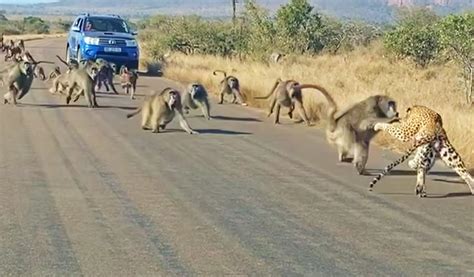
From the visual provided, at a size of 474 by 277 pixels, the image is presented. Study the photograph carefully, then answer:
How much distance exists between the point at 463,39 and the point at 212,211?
1824 centimetres

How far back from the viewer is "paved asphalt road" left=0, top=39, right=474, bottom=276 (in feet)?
24.1

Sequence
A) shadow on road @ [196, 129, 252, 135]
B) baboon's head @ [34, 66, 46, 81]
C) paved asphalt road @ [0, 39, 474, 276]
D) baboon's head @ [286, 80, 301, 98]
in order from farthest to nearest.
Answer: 1. baboon's head @ [34, 66, 46, 81]
2. baboon's head @ [286, 80, 301, 98]
3. shadow on road @ [196, 129, 252, 135]
4. paved asphalt road @ [0, 39, 474, 276]

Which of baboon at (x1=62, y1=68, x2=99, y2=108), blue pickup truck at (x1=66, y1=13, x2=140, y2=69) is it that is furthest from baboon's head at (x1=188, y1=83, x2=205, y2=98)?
blue pickup truck at (x1=66, y1=13, x2=140, y2=69)

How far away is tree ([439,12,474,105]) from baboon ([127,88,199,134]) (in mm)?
11263

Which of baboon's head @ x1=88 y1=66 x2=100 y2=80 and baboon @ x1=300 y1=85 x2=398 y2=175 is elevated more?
baboon @ x1=300 y1=85 x2=398 y2=175

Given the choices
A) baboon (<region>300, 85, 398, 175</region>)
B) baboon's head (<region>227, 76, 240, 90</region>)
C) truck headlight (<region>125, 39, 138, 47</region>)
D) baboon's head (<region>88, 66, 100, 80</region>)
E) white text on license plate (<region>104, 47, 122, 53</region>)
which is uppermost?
baboon (<region>300, 85, 398, 175</region>)

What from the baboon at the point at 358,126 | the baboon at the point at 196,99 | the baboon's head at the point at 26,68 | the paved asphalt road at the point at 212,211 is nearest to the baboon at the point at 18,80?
the baboon's head at the point at 26,68

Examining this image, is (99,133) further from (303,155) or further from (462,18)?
(462,18)

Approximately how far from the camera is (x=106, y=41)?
3127cm

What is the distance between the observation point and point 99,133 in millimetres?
15531

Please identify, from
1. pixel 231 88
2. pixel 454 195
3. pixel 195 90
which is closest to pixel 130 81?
pixel 231 88

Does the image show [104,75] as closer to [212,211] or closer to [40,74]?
[40,74]

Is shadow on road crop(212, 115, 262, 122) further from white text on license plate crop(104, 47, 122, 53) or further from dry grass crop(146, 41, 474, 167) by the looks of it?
white text on license plate crop(104, 47, 122, 53)

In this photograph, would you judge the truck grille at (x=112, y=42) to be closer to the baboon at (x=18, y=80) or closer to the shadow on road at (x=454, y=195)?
the baboon at (x=18, y=80)
